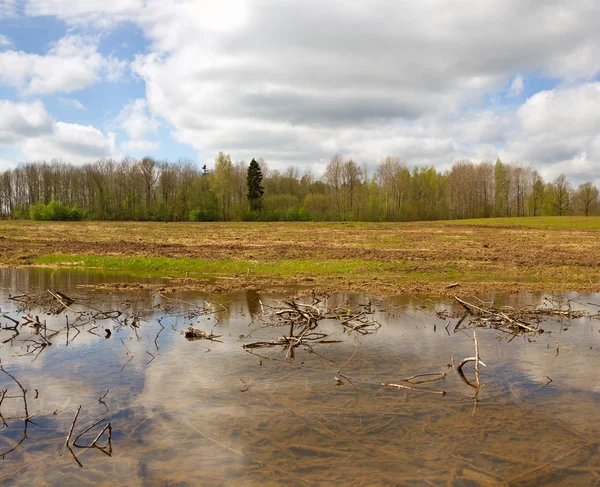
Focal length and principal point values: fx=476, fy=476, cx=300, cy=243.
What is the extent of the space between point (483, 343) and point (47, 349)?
8.49 metres

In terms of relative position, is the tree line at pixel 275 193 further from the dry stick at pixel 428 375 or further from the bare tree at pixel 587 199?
the dry stick at pixel 428 375

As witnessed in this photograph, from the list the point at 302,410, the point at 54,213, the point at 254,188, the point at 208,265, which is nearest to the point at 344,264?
the point at 208,265

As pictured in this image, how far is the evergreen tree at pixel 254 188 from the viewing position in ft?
275

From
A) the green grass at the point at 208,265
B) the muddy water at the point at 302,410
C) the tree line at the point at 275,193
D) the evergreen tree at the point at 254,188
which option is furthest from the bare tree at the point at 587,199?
the muddy water at the point at 302,410

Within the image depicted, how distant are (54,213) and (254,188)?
31845 millimetres

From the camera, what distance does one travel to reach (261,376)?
25.2 ft

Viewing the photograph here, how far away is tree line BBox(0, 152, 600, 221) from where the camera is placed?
82312mm

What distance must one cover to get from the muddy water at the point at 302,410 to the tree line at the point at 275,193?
70220 mm

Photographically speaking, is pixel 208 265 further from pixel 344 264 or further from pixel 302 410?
pixel 302 410

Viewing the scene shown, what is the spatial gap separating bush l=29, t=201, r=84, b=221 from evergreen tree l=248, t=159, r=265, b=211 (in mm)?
27657

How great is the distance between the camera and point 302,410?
6473 millimetres

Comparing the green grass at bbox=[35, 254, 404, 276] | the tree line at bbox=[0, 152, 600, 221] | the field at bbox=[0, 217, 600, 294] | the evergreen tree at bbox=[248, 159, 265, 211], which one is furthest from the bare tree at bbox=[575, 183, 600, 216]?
the green grass at bbox=[35, 254, 404, 276]

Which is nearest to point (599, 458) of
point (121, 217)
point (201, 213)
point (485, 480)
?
point (485, 480)

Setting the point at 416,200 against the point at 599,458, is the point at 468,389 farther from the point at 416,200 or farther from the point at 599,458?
the point at 416,200
